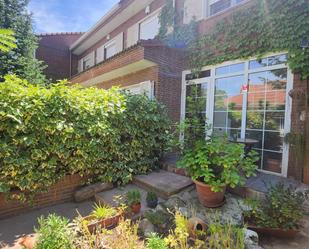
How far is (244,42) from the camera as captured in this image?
17.9 ft

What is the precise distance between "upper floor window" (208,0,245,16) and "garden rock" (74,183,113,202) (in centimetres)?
582

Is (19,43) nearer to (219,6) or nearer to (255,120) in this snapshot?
(219,6)

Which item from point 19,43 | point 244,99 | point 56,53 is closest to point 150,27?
point 19,43

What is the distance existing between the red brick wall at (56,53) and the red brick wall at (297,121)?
14.6m

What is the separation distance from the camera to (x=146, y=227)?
3.27 meters

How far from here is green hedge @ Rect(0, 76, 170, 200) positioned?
3.69 metres

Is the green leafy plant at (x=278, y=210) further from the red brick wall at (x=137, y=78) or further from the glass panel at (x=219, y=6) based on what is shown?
the glass panel at (x=219, y=6)

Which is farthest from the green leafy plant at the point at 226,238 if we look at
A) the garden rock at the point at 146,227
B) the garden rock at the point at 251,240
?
the garden rock at the point at 146,227

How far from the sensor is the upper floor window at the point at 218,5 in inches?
247

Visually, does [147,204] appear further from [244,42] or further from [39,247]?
[244,42]

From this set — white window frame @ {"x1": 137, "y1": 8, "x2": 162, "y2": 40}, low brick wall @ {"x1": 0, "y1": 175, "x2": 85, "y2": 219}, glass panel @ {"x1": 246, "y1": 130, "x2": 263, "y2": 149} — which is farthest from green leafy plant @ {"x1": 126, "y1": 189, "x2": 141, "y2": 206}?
white window frame @ {"x1": 137, "y1": 8, "x2": 162, "y2": 40}

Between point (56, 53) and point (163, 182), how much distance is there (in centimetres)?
1452

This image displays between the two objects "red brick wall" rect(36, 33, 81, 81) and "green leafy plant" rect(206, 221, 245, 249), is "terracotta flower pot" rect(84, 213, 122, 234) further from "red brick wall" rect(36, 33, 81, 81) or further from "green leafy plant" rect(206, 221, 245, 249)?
"red brick wall" rect(36, 33, 81, 81)

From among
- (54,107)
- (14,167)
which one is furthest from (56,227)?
(54,107)
